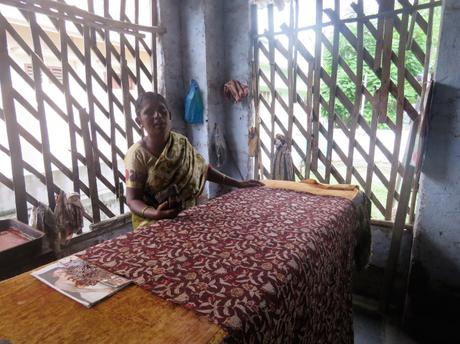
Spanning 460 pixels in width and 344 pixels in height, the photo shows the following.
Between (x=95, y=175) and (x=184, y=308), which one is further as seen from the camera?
(x=95, y=175)

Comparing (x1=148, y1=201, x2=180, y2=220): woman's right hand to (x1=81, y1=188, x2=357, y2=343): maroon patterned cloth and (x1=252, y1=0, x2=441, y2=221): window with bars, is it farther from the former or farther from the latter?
(x1=252, y1=0, x2=441, y2=221): window with bars

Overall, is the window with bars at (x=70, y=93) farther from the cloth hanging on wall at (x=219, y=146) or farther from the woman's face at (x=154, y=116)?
the woman's face at (x=154, y=116)

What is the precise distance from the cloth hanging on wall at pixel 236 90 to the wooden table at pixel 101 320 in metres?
2.58

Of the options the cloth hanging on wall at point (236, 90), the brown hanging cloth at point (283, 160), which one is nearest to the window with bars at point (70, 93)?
the cloth hanging on wall at point (236, 90)

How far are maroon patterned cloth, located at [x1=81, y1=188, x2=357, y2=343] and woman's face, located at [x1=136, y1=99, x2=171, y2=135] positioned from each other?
1.94 feet

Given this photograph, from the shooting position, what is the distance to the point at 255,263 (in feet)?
3.66

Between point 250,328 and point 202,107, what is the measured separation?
8.94 ft

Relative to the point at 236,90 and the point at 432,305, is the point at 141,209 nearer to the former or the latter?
the point at 236,90

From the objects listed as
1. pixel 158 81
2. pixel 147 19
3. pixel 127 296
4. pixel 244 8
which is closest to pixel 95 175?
pixel 158 81

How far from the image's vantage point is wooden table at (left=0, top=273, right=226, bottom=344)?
75 cm

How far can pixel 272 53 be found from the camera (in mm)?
3004

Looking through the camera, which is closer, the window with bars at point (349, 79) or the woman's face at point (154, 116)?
the woman's face at point (154, 116)

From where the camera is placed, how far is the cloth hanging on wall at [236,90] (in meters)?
3.21

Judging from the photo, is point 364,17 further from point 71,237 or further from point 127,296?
point 71,237
